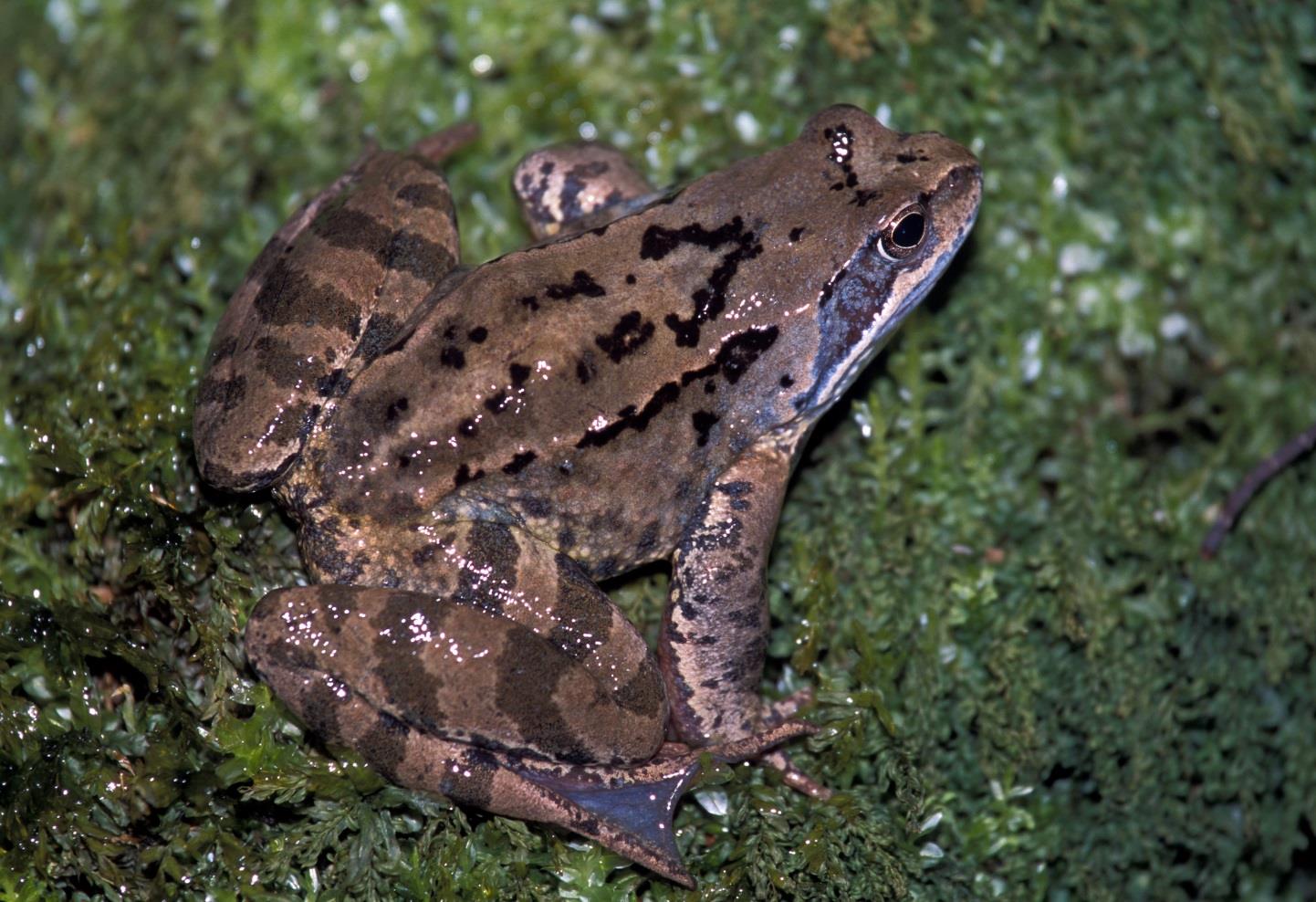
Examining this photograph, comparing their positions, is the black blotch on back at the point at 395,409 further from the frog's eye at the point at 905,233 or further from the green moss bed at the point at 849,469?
the frog's eye at the point at 905,233

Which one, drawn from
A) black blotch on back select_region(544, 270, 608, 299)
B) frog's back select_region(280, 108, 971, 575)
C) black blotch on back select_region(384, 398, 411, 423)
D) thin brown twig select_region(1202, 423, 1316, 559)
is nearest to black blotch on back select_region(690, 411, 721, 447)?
frog's back select_region(280, 108, 971, 575)

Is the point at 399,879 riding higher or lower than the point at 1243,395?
higher

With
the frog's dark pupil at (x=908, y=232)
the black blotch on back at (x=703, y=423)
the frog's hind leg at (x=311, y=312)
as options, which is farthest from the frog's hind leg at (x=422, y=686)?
the frog's dark pupil at (x=908, y=232)

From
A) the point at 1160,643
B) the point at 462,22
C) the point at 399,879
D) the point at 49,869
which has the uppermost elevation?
the point at 462,22

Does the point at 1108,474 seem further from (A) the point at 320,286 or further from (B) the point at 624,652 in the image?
(A) the point at 320,286

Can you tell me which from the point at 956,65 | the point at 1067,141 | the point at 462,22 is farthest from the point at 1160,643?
the point at 462,22

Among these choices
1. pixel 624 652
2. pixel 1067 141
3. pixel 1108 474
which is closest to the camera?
pixel 624 652

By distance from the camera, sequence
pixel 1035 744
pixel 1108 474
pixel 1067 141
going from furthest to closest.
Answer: pixel 1067 141
pixel 1108 474
pixel 1035 744

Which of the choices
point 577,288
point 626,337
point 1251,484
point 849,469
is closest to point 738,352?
point 626,337

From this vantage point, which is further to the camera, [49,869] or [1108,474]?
[1108,474]
